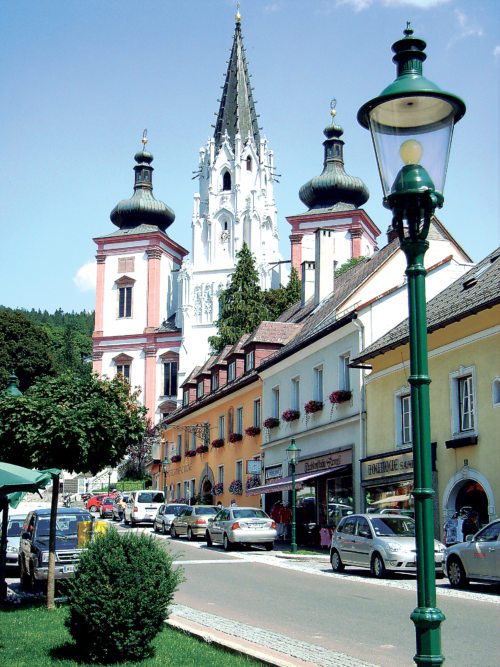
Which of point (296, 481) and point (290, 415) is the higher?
point (290, 415)

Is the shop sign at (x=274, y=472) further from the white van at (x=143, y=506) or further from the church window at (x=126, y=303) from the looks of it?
the church window at (x=126, y=303)

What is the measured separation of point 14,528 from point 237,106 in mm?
74911

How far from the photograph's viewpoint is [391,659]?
960 centimetres

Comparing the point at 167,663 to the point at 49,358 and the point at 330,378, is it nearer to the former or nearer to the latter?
the point at 330,378

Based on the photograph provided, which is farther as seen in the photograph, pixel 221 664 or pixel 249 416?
pixel 249 416

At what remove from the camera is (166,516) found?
38.1 m

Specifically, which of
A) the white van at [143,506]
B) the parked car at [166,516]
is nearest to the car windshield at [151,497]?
the white van at [143,506]

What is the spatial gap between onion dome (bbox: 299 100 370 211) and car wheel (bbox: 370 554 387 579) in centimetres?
6862

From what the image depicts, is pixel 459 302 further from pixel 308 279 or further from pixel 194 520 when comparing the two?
pixel 308 279

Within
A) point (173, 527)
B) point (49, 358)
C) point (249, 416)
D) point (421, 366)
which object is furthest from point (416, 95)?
point (49, 358)

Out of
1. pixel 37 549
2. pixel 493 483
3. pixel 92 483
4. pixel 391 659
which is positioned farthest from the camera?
pixel 92 483

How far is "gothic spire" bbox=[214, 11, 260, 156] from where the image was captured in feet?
301

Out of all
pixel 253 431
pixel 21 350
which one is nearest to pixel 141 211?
pixel 21 350

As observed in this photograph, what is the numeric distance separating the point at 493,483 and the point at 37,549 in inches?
418
